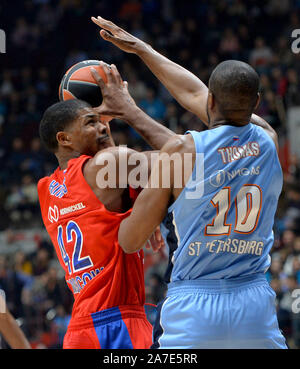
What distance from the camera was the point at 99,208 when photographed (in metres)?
3.36

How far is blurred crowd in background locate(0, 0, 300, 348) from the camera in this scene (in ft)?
33.7

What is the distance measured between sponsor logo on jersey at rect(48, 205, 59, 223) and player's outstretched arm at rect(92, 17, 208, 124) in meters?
0.91

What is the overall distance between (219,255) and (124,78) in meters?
11.9

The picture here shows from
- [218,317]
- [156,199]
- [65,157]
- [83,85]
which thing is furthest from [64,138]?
[218,317]

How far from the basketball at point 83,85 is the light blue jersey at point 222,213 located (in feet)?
3.33

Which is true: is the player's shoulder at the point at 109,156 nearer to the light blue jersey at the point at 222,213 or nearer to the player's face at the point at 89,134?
the player's face at the point at 89,134

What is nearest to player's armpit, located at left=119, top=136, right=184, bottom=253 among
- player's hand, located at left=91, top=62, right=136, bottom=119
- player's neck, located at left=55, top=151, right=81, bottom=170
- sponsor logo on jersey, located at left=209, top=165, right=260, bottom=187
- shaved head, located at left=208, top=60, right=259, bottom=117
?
sponsor logo on jersey, located at left=209, top=165, right=260, bottom=187

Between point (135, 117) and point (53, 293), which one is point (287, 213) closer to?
point (53, 293)

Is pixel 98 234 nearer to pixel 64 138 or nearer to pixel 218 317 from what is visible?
pixel 64 138

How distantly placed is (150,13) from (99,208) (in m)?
13.4

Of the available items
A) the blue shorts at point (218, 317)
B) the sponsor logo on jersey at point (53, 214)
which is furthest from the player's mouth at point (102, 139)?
the blue shorts at point (218, 317)

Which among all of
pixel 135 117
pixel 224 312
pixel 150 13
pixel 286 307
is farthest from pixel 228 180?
pixel 150 13

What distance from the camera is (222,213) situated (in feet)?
9.21

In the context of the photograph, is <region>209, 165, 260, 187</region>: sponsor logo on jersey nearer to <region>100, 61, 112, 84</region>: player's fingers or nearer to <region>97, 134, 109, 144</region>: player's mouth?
<region>97, 134, 109, 144</region>: player's mouth
